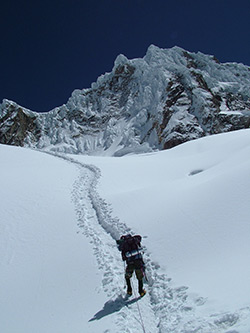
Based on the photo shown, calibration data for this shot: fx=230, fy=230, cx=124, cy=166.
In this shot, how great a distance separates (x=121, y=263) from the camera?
7.83 m

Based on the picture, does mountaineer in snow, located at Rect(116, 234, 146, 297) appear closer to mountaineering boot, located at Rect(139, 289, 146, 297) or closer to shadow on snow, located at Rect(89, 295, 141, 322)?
mountaineering boot, located at Rect(139, 289, 146, 297)

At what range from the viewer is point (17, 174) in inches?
909

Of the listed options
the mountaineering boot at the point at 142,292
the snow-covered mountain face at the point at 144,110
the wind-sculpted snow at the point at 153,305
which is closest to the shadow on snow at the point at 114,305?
the wind-sculpted snow at the point at 153,305

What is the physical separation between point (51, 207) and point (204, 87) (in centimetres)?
13106

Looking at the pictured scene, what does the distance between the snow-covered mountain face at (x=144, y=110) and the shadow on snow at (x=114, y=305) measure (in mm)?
98704

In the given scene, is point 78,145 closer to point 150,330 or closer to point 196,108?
point 196,108

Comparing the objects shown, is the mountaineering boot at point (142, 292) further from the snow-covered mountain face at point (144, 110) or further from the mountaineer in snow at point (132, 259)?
the snow-covered mountain face at point (144, 110)

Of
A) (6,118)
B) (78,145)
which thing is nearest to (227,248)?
(78,145)

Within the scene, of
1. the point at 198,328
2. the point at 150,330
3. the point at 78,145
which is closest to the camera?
the point at 198,328

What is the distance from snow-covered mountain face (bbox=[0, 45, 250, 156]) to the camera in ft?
363

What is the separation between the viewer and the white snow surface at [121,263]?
5117mm

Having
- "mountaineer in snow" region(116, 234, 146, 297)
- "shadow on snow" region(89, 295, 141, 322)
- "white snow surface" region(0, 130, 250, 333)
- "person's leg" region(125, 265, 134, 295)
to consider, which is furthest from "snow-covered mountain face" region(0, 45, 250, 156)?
"shadow on snow" region(89, 295, 141, 322)

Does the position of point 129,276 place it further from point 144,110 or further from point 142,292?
point 144,110

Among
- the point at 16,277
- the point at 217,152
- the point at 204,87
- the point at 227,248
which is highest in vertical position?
the point at 204,87
